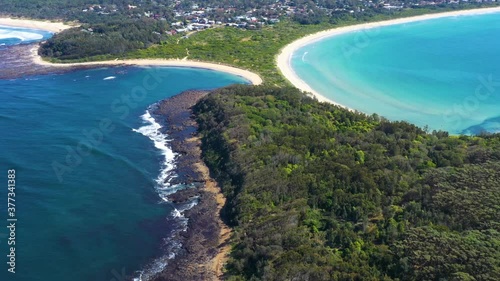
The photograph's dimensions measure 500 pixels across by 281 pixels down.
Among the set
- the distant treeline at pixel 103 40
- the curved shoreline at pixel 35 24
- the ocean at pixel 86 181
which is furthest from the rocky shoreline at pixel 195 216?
the curved shoreline at pixel 35 24

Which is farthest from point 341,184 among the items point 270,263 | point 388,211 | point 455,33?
point 455,33

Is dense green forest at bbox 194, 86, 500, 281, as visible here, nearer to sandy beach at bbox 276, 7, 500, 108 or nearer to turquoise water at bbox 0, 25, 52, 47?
sandy beach at bbox 276, 7, 500, 108

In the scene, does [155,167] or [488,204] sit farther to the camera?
[155,167]

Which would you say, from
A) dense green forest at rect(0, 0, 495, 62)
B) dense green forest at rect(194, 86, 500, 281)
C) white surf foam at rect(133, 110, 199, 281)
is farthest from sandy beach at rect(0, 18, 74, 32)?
dense green forest at rect(194, 86, 500, 281)

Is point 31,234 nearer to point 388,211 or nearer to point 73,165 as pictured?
point 73,165

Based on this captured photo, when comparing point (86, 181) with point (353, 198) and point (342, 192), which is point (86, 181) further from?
point (353, 198)

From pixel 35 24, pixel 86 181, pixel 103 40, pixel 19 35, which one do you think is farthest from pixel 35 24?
pixel 86 181
